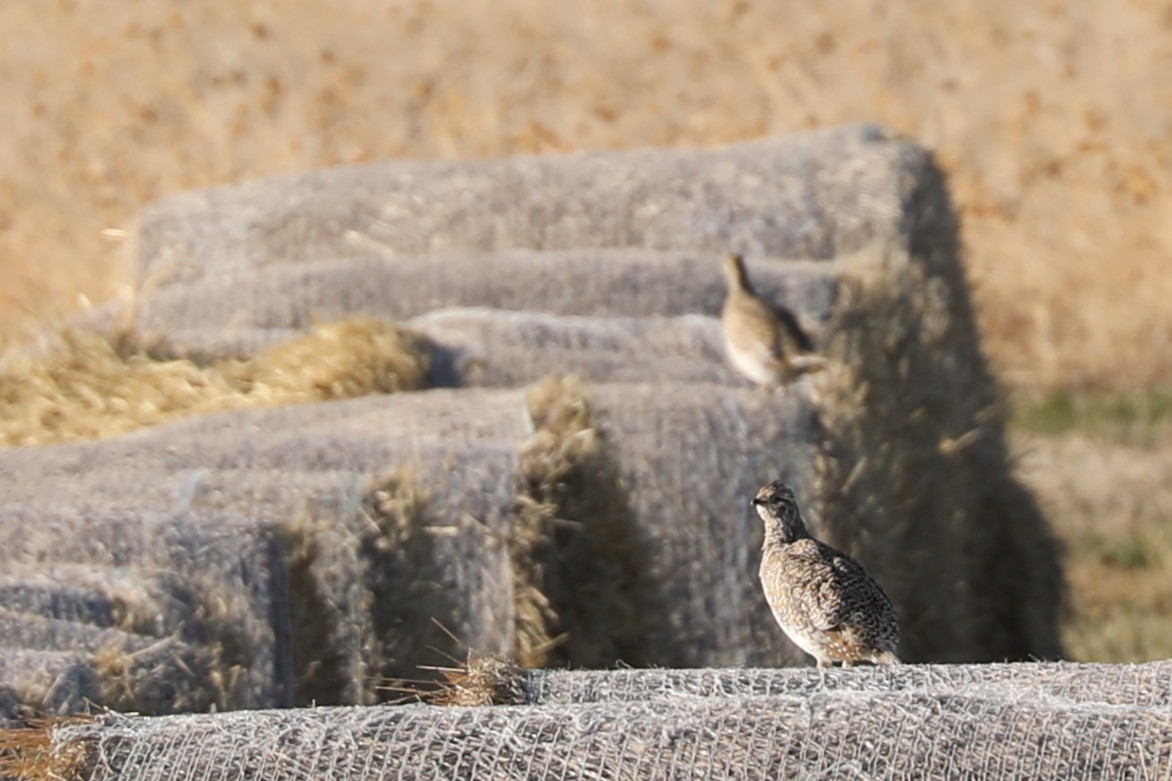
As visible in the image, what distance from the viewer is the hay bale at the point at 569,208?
743 cm

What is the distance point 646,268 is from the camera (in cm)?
675

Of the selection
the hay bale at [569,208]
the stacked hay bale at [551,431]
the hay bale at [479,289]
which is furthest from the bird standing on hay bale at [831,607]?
the hay bale at [569,208]

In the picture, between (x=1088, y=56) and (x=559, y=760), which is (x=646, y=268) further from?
(x=1088, y=56)

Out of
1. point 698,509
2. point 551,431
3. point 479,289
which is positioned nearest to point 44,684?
point 551,431

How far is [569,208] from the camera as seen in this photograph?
750 cm

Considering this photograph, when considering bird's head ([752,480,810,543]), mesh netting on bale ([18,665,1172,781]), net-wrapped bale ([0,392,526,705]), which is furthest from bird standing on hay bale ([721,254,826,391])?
mesh netting on bale ([18,665,1172,781])

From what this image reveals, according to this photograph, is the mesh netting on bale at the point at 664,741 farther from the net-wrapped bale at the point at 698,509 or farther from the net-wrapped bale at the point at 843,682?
the net-wrapped bale at the point at 698,509

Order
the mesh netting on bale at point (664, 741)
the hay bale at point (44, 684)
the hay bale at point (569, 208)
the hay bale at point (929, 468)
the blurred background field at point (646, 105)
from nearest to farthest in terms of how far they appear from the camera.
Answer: the mesh netting on bale at point (664, 741) < the hay bale at point (44, 684) < the hay bale at point (929, 468) < the hay bale at point (569, 208) < the blurred background field at point (646, 105)

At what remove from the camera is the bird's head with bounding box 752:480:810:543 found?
4.19 metres

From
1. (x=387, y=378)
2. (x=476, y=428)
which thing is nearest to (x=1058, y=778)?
(x=476, y=428)

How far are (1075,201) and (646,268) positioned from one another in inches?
296

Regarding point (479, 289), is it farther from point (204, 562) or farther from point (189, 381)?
point (204, 562)

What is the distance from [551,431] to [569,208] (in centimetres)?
260

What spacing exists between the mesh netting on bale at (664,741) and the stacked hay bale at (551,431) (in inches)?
31.0
